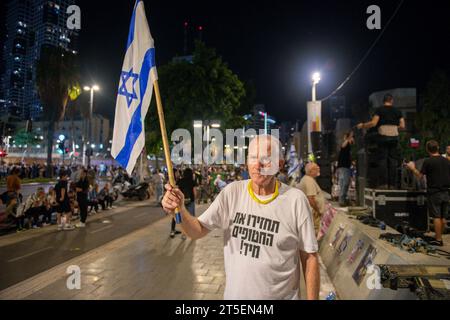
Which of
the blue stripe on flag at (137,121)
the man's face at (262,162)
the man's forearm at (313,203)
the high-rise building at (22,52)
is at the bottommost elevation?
the man's forearm at (313,203)

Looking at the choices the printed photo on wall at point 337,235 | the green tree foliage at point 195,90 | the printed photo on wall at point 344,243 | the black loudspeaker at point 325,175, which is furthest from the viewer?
the green tree foliage at point 195,90

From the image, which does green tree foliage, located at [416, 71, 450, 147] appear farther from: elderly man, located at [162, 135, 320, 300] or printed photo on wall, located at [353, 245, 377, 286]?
elderly man, located at [162, 135, 320, 300]

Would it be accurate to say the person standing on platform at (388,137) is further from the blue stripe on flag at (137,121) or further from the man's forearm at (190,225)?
the man's forearm at (190,225)

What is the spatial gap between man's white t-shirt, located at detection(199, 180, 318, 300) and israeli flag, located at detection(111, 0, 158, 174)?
1.24 metres

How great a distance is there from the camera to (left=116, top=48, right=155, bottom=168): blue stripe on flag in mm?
2891

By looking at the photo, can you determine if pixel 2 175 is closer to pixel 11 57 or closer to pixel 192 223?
pixel 192 223

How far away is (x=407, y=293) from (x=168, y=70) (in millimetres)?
24321

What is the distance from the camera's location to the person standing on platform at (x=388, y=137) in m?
6.91

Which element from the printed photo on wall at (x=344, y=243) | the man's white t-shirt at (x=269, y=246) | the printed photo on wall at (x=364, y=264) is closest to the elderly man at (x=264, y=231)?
the man's white t-shirt at (x=269, y=246)

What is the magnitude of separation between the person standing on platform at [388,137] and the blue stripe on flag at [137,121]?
17.9 ft

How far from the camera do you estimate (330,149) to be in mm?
13914

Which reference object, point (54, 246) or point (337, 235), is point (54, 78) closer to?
point (54, 246)
